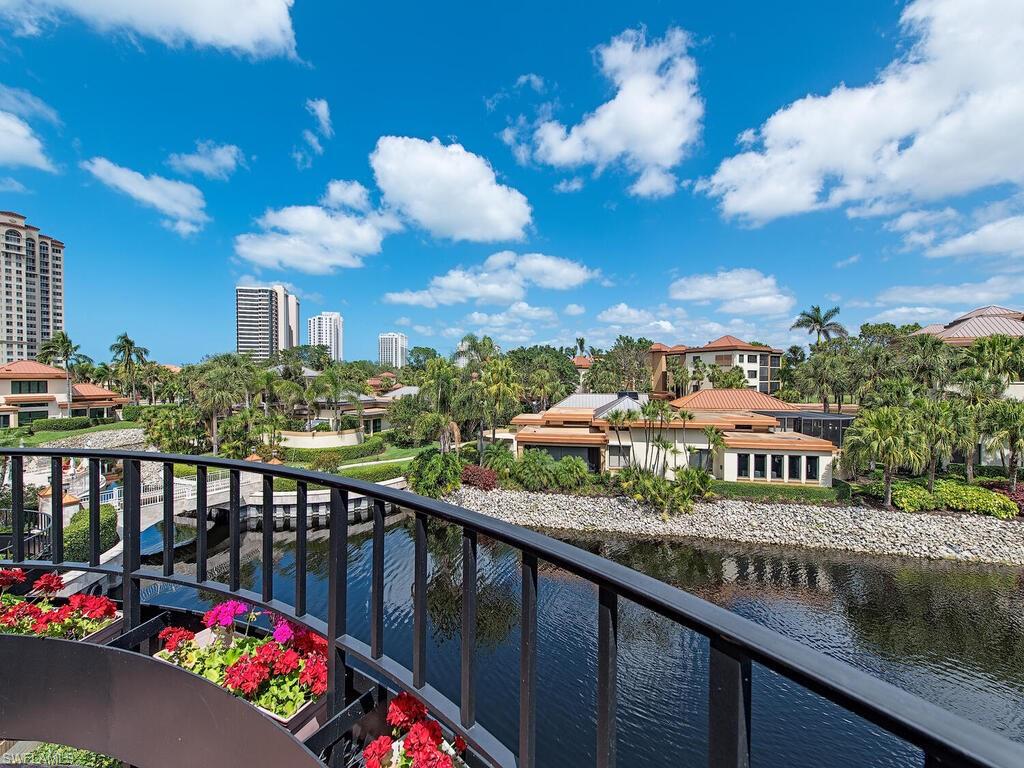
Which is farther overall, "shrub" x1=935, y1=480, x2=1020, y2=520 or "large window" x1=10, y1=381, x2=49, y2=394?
"large window" x1=10, y1=381, x2=49, y2=394

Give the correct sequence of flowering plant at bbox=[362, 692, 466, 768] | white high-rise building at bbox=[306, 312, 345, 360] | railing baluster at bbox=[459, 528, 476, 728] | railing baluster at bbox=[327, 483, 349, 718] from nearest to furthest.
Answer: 1. railing baluster at bbox=[459, 528, 476, 728]
2. flowering plant at bbox=[362, 692, 466, 768]
3. railing baluster at bbox=[327, 483, 349, 718]
4. white high-rise building at bbox=[306, 312, 345, 360]

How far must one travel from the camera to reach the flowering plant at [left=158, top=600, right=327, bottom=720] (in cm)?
223

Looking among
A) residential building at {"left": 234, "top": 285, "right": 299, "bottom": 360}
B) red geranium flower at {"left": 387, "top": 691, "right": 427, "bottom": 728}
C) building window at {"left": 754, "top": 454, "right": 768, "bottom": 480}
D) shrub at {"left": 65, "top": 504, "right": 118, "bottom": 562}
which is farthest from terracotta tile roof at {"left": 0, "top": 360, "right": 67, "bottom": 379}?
residential building at {"left": 234, "top": 285, "right": 299, "bottom": 360}

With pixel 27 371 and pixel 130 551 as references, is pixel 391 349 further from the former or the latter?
pixel 130 551

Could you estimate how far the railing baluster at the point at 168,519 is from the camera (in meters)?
2.65

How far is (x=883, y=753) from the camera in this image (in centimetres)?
835

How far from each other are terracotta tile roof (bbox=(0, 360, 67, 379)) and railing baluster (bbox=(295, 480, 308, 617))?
43.3m

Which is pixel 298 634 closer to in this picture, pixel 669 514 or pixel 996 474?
pixel 669 514

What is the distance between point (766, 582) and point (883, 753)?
6.32 meters

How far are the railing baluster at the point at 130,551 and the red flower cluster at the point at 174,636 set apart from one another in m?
0.16

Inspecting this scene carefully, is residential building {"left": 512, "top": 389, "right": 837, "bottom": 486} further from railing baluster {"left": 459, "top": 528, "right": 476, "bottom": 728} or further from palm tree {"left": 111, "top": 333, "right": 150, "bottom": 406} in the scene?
palm tree {"left": 111, "top": 333, "right": 150, "bottom": 406}

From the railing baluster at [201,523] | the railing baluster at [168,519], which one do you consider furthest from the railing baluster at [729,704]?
the railing baluster at [168,519]

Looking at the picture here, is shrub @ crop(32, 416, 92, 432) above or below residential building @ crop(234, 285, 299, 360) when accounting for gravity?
below

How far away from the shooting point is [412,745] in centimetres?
177
